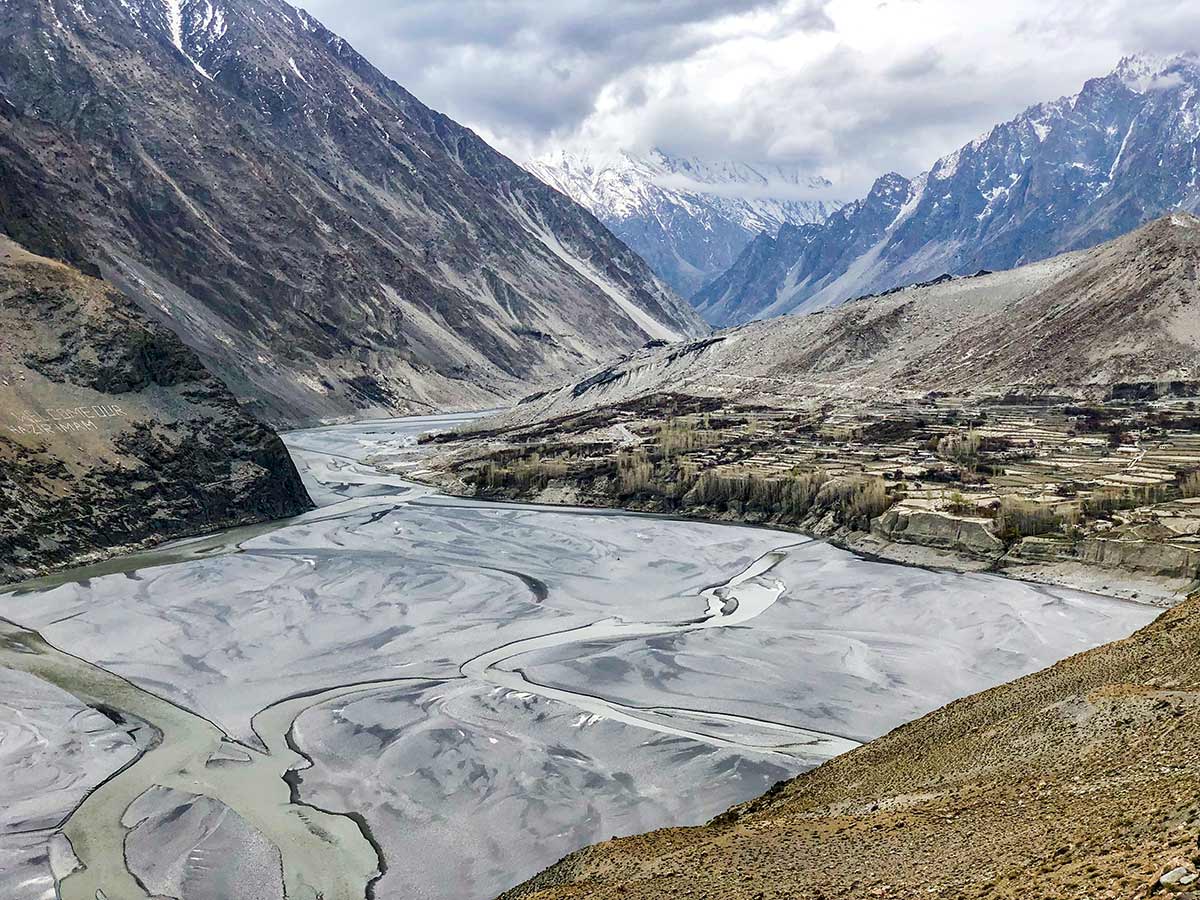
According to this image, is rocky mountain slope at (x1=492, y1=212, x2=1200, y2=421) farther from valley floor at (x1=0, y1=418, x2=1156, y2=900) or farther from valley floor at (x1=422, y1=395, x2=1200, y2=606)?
valley floor at (x1=0, y1=418, x2=1156, y2=900)

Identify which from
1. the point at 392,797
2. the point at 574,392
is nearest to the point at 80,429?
the point at 392,797

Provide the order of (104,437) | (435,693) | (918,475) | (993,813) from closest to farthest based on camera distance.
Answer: (993,813), (435,693), (104,437), (918,475)

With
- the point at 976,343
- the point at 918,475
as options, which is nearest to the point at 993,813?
the point at 918,475

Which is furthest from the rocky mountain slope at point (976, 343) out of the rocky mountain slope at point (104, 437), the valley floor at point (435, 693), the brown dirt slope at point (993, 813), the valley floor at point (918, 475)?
the brown dirt slope at point (993, 813)

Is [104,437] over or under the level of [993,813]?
over

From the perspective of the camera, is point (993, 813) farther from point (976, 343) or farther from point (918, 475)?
point (976, 343)

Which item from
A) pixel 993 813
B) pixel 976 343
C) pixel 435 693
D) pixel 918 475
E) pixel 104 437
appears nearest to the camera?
pixel 993 813
